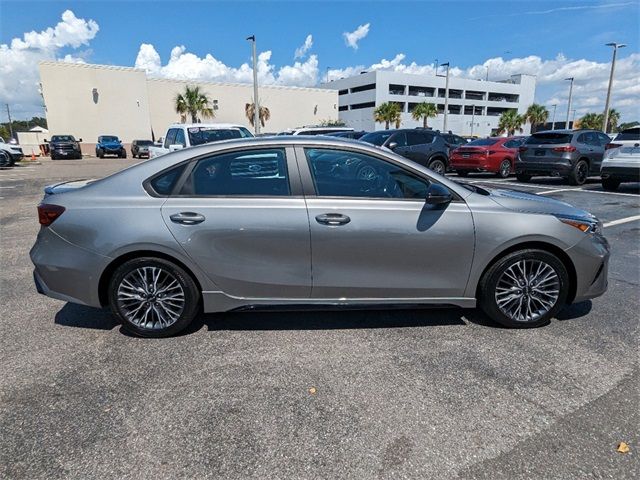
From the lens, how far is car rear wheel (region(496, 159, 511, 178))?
14.9 metres

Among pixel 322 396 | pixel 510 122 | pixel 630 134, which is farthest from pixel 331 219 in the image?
pixel 510 122

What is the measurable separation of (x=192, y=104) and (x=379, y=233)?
46.1 m

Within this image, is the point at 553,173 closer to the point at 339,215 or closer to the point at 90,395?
the point at 339,215

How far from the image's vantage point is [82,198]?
10.7ft

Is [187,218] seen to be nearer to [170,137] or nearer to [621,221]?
[621,221]

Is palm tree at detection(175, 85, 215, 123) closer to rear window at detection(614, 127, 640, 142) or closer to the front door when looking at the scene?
rear window at detection(614, 127, 640, 142)

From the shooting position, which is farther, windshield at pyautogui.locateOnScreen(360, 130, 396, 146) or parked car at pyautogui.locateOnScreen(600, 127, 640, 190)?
windshield at pyautogui.locateOnScreen(360, 130, 396, 146)

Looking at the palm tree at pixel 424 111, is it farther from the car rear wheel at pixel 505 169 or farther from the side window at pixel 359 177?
the side window at pixel 359 177

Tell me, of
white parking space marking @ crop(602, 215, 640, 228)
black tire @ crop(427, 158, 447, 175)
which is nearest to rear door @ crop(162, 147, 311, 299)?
white parking space marking @ crop(602, 215, 640, 228)

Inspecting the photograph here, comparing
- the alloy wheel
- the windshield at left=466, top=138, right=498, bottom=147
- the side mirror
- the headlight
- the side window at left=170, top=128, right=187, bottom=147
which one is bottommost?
the alloy wheel

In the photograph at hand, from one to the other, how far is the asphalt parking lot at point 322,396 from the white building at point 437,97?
67680 mm

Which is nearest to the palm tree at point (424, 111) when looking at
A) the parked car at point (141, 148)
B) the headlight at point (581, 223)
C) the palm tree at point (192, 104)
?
the palm tree at point (192, 104)

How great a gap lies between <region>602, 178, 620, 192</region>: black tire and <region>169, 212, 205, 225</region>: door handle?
11.7 meters

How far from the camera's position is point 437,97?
75750mm
